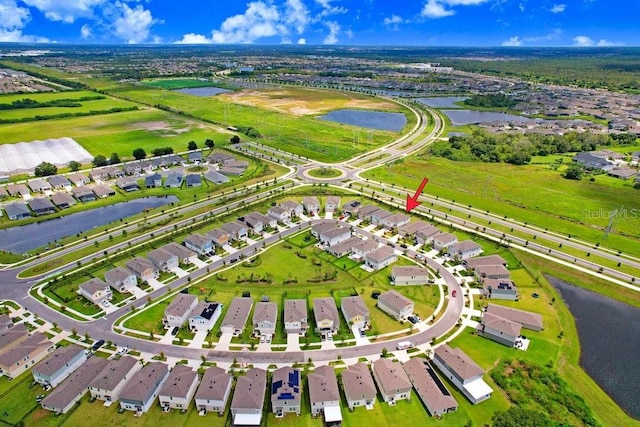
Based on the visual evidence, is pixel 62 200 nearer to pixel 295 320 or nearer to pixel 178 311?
pixel 178 311

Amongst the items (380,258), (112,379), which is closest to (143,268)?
(112,379)

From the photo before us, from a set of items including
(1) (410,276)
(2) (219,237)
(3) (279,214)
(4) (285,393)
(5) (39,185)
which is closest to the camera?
(4) (285,393)

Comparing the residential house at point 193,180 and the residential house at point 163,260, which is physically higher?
the residential house at point 193,180

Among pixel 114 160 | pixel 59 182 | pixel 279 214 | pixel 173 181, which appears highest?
pixel 114 160

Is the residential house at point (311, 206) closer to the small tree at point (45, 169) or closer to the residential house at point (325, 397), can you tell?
the residential house at point (325, 397)

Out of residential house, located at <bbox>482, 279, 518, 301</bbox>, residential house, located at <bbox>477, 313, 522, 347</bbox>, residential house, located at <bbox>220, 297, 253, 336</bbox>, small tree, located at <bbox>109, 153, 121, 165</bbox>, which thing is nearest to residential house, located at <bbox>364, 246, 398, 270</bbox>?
residential house, located at <bbox>482, 279, 518, 301</bbox>

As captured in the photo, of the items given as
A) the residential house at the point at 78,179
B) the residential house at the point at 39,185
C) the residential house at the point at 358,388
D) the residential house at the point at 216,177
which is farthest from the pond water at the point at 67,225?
the residential house at the point at 358,388

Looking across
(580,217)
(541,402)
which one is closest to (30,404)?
(541,402)
